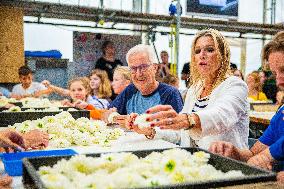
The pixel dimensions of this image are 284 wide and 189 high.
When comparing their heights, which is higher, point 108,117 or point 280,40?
point 280,40

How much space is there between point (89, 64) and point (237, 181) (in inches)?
320

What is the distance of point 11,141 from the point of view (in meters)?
1.90

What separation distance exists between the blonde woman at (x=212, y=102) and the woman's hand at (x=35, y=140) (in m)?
0.66

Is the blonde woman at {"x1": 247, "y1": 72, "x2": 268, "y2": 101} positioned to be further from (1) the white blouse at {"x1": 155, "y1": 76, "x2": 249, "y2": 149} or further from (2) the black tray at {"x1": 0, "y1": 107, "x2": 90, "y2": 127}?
(2) the black tray at {"x1": 0, "y1": 107, "x2": 90, "y2": 127}

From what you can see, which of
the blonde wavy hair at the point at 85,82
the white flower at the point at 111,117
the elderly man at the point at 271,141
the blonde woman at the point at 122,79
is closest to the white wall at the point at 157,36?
the blonde wavy hair at the point at 85,82

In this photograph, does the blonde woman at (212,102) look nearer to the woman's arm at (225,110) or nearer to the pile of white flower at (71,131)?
the woman's arm at (225,110)

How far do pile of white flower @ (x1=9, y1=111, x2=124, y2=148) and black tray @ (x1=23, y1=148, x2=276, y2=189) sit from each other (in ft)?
2.99

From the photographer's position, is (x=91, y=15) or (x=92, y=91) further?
(x=91, y=15)

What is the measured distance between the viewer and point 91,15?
24.7 feet

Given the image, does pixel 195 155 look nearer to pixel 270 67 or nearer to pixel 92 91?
pixel 270 67

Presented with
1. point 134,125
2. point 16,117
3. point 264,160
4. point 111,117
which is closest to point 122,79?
point 111,117

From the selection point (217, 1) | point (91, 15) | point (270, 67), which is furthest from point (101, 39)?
point (270, 67)

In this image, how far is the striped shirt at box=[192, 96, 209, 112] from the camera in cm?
259

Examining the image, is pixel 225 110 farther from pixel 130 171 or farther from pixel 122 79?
pixel 122 79
